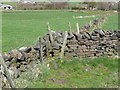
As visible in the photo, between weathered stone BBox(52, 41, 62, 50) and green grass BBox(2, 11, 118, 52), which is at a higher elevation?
weathered stone BBox(52, 41, 62, 50)

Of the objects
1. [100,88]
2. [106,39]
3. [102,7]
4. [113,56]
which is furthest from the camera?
[102,7]

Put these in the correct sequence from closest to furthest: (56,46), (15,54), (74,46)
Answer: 1. (15,54)
2. (56,46)
3. (74,46)

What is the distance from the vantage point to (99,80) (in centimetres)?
1141

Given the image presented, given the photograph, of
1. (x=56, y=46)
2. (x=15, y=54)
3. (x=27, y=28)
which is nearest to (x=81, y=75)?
(x=15, y=54)

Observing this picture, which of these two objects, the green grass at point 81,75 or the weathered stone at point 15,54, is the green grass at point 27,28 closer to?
the green grass at point 81,75

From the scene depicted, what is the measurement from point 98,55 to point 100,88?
4.81 meters

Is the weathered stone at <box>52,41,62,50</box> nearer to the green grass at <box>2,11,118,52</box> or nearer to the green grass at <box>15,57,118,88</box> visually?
the green grass at <box>15,57,118,88</box>

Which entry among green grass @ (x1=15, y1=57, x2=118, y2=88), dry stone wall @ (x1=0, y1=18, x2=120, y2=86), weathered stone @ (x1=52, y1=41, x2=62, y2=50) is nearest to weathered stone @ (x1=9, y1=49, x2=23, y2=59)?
dry stone wall @ (x1=0, y1=18, x2=120, y2=86)

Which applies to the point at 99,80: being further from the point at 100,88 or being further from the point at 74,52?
the point at 74,52

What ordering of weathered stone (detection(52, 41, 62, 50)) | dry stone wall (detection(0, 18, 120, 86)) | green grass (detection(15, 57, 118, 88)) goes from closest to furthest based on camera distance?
green grass (detection(15, 57, 118, 88))
dry stone wall (detection(0, 18, 120, 86))
weathered stone (detection(52, 41, 62, 50))

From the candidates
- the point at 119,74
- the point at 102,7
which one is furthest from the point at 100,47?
the point at 102,7

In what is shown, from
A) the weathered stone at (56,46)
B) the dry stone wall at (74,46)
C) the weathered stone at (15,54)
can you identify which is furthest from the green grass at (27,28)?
the weathered stone at (15,54)

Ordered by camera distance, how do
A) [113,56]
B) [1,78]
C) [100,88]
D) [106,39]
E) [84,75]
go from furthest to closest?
[106,39] < [113,56] < [84,75] < [100,88] < [1,78]

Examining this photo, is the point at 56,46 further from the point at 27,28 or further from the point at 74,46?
the point at 27,28
